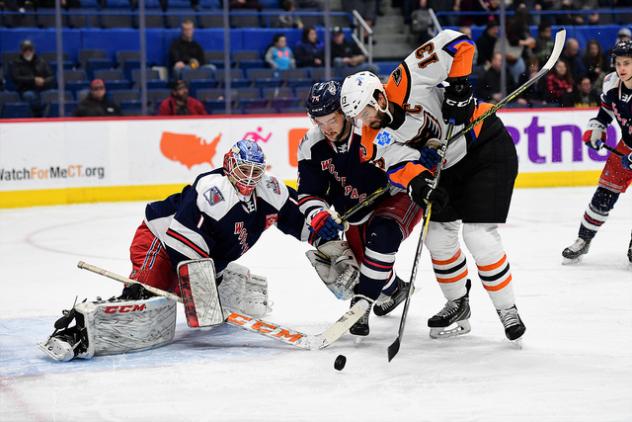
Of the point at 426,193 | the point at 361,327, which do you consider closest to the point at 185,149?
the point at 361,327

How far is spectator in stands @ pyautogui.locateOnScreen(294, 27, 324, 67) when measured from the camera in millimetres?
9000

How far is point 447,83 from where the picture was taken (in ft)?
11.3

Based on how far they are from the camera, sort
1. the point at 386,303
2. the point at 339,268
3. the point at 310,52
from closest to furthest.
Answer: the point at 339,268
the point at 386,303
the point at 310,52

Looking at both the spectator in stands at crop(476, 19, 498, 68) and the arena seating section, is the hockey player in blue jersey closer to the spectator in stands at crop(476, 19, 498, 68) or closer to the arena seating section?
the arena seating section

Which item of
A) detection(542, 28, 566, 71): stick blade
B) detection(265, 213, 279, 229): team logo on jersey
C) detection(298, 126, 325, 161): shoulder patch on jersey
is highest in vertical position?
detection(542, 28, 566, 71): stick blade

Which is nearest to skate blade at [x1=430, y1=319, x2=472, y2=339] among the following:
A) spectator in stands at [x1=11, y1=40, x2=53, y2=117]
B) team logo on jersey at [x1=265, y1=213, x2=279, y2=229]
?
team logo on jersey at [x1=265, y1=213, x2=279, y2=229]

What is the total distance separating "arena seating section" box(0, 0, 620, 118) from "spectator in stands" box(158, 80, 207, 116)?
0.25ft

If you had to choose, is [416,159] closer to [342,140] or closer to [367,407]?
[342,140]

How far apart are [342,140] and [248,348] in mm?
843

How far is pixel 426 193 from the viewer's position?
3.18m

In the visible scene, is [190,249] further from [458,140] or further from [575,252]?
[575,252]

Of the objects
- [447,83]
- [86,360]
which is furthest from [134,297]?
[447,83]

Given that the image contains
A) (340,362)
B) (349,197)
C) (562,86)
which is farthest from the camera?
(562,86)

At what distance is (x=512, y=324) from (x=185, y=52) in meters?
5.92
